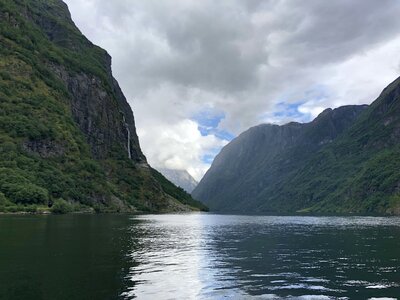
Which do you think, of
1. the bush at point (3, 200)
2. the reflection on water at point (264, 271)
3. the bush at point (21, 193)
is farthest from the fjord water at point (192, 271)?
the bush at point (21, 193)

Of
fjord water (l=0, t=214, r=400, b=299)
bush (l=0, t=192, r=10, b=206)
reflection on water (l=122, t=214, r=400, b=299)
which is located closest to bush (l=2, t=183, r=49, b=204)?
bush (l=0, t=192, r=10, b=206)

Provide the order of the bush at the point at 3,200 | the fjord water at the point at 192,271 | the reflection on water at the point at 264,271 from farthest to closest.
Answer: the bush at the point at 3,200, the reflection on water at the point at 264,271, the fjord water at the point at 192,271

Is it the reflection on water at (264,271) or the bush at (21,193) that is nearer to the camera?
the reflection on water at (264,271)

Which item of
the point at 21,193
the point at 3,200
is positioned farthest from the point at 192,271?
the point at 21,193

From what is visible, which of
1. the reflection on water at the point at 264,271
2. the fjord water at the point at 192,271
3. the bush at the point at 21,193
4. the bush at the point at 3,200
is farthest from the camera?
the bush at the point at 21,193

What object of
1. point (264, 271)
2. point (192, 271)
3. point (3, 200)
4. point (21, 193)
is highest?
point (21, 193)

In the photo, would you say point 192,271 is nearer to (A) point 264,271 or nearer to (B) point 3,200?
(A) point 264,271

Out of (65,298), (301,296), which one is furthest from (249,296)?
(65,298)

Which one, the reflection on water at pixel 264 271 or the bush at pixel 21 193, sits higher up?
the bush at pixel 21 193

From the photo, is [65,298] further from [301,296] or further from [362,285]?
[362,285]

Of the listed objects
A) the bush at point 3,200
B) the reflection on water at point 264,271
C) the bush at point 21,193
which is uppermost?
the bush at point 21,193

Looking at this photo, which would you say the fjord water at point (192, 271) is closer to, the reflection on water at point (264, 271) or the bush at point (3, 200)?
the reflection on water at point (264, 271)

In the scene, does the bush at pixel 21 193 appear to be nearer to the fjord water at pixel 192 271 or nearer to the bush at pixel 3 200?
the bush at pixel 3 200

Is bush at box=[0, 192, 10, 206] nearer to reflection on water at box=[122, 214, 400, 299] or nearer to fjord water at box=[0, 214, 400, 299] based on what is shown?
fjord water at box=[0, 214, 400, 299]
